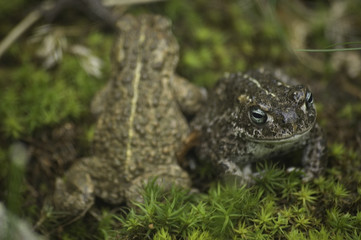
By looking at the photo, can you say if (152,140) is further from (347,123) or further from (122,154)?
(347,123)

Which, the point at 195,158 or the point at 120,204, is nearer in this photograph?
the point at 120,204

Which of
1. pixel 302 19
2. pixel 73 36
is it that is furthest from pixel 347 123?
pixel 73 36

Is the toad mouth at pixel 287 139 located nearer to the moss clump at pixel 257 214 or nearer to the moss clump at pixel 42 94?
the moss clump at pixel 257 214

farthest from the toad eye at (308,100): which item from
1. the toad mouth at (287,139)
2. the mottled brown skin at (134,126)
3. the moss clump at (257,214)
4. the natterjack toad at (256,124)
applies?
the mottled brown skin at (134,126)

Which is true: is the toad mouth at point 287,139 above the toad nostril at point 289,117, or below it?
below

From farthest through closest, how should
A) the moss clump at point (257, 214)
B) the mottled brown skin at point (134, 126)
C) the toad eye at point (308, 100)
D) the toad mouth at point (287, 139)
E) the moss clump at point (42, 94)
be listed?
1. the moss clump at point (42, 94)
2. the mottled brown skin at point (134, 126)
3. the toad eye at point (308, 100)
4. the toad mouth at point (287, 139)
5. the moss clump at point (257, 214)

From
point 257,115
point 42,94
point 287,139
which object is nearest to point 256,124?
point 257,115
